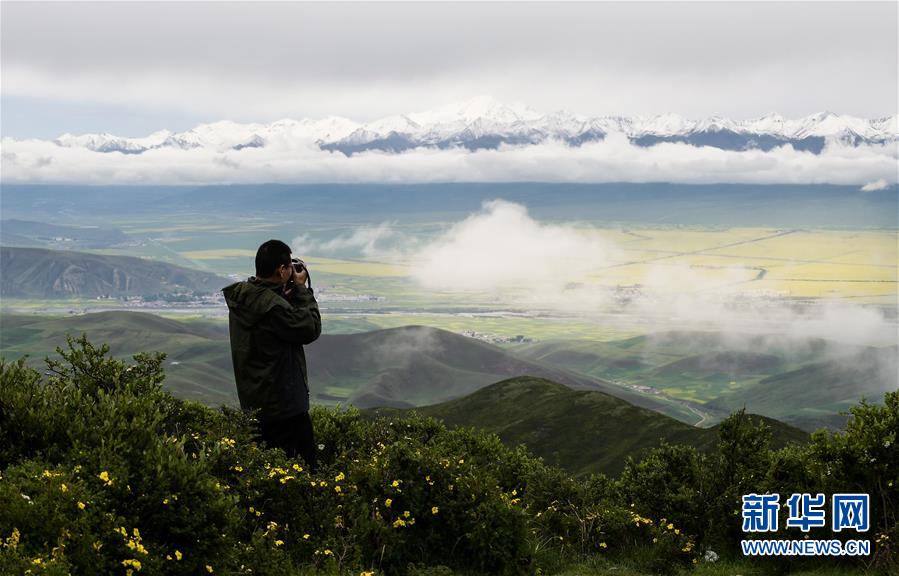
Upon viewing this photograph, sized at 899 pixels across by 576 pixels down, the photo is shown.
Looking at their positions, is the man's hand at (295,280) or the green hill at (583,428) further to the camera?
the green hill at (583,428)

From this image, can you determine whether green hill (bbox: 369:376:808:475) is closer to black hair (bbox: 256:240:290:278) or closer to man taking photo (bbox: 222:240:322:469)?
man taking photo (bbox: 222:240:322:469)

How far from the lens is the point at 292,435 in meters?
12.0

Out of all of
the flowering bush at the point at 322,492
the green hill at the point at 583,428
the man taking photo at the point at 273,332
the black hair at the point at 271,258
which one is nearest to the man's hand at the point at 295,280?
the man taking photo at the point at 273,332

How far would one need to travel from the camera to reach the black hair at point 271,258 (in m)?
11.3

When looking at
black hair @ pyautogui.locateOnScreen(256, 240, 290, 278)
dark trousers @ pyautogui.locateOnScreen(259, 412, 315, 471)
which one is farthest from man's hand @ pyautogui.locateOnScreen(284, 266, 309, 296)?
dark trousers @ pyautogui.locateOnScreen(259, 412, 315, 471)

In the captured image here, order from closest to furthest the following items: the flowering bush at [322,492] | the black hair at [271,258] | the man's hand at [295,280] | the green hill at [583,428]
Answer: the flowering bush at [322,492], the black hair at [271,258], the man's hand at [295,280], the green hill at [583,428]

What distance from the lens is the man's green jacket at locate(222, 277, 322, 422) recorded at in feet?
36.3

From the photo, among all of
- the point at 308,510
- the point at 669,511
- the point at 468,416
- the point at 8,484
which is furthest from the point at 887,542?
the point at 468,416

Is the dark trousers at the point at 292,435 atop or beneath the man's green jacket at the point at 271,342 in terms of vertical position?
beneath

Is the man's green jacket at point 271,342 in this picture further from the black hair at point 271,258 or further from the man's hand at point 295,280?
the black hair at point 271,258

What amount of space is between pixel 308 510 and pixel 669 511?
7514 millimetres

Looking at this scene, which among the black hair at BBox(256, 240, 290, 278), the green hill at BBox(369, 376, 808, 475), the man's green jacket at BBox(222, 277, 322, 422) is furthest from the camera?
the green hill at BBox(369, 376, 808, 475)

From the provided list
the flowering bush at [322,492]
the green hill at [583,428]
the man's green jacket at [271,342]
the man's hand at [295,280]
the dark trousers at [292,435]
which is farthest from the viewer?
the green hill at [583,428]

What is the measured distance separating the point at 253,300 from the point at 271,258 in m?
0.61
